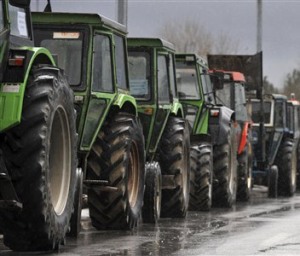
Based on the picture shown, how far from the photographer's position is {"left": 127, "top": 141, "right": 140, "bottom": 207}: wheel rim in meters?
12.4

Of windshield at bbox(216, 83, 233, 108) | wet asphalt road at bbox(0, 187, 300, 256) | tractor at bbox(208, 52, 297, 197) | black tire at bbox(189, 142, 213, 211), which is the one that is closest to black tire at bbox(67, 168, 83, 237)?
wet asphalt road at bbox(0, 187, 300, 256)

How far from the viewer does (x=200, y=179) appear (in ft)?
54.1

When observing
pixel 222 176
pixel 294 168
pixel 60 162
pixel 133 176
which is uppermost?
pixel 60 162

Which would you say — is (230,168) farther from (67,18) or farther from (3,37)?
(3,37)

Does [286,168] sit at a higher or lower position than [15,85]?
lower

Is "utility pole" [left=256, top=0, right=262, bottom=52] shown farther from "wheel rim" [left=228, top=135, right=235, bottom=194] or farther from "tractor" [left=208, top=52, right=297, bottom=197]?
"wheel rim" [left=228, top=135, right=235, bottom=194]

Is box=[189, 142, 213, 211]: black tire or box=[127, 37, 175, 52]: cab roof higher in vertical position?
box=[127, 37, 175, 52]: cab roof

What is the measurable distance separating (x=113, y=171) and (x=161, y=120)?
3.18 metres

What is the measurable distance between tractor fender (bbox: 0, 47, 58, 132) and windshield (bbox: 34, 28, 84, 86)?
237 cm

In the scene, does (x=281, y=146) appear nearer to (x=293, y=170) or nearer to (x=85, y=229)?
(x=293, y=170)

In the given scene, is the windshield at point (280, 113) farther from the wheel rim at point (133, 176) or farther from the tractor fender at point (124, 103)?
the tractor fender at point (124, 103)

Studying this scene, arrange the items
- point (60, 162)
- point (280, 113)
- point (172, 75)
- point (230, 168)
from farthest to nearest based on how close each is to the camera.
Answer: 1. point (280, 113)
2. point (230, 168)
3. point (172, 75)
4. point (60, 162)

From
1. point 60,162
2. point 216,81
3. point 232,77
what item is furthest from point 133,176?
point 232,77

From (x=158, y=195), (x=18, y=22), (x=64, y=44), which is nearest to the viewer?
(x=18, y=22)
